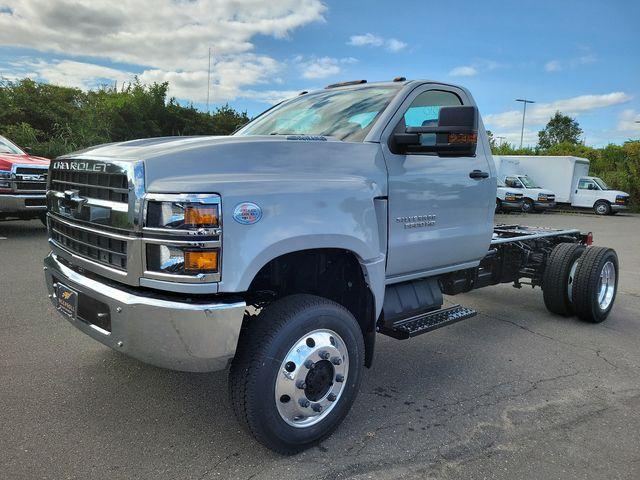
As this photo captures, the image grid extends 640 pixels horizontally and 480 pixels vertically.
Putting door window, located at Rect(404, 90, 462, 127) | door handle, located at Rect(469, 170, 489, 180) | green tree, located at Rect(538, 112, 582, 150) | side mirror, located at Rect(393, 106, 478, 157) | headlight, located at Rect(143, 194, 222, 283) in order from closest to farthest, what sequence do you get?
headlight, located at Rect(143, 194, 222, 283) → side mirror, located at Rect(393, 106, 478, 157) → door window, located at Rect(404, 90, 462, 127) → door handle, located at Rect(469, 170, 489, 180) → green tree, located at Rect(538, 112, 582, 150)

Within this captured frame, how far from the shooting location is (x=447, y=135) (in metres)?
3.28

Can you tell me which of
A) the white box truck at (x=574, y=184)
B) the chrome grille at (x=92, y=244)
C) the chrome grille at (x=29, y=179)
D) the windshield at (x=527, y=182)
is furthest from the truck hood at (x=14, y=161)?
the white box truck at (x=574, y=184)

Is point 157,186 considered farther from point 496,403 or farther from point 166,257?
point 496,403

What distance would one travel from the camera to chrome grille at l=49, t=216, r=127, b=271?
2.65 m

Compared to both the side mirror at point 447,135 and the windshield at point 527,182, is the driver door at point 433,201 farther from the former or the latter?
the windshield at point 527,182

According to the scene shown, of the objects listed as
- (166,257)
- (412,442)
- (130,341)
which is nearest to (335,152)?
(166,257)

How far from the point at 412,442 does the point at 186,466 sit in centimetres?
129

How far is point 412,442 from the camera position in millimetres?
3078

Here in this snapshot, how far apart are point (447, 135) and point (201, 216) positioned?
1690 millimetres

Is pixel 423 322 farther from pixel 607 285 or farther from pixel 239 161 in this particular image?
pixel 607 285

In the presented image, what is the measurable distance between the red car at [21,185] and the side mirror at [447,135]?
802cm

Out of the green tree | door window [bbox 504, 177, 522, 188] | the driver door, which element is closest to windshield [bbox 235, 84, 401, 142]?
the driver door

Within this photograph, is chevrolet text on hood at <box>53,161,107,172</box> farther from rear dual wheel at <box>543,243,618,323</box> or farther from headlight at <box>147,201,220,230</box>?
rear dual wheel at <box>543,243,618,323</box>

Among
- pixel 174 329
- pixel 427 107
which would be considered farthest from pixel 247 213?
pixel 427 107
